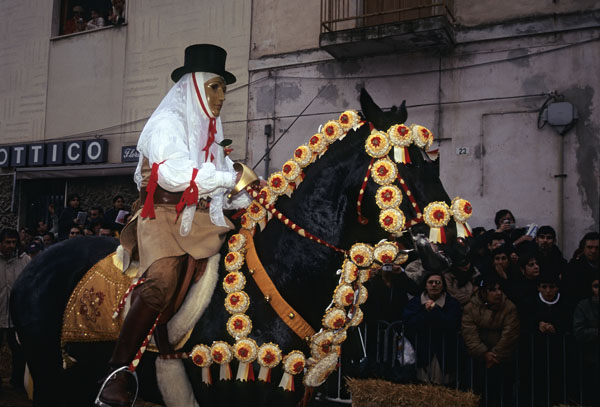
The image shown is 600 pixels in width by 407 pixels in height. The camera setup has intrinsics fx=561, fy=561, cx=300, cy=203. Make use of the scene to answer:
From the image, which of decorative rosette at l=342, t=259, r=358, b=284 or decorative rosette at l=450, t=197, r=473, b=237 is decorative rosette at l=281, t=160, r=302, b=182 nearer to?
decorative rosette at l=342, t=259, r=358, b=284

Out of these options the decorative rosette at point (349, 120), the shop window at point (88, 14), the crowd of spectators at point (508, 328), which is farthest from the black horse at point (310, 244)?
the shop window at point (88, 14)

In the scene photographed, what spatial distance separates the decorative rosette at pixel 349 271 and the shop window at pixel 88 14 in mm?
12398

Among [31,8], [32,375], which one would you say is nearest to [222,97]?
[32,375]

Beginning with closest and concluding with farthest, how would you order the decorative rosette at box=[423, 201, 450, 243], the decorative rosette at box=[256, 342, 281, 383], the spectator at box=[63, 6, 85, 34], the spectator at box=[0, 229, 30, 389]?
→ the decorative rosette at box=[423, 201, 450, 243] < the decorative rosette at box=[256, 342, 281, 383] < the spectator at box=[0, 229, 30, 389] < the spectator at box=[63, 6, 85, 34]

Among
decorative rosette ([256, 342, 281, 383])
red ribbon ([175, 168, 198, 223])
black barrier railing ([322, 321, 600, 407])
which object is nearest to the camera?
decorative rosette ([256, 342, 281, 383])

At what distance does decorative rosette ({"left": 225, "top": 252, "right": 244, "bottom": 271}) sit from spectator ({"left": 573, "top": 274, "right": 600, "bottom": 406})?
2462mm

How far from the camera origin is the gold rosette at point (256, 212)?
11.7 feet

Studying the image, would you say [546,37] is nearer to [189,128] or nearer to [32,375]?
[189,128]

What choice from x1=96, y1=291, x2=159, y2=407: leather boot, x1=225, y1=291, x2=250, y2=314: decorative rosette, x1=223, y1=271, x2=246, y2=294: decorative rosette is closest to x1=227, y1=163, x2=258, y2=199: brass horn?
x1=223, y1=271, x2=246, y2=294: decorative rosette

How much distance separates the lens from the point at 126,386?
10.8 ft

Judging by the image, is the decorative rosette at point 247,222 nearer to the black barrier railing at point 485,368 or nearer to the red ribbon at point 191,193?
the red ribbon at point 191,193

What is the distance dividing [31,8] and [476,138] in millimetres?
12415

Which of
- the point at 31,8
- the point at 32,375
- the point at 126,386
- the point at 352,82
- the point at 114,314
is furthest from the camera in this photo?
the point at 31,8

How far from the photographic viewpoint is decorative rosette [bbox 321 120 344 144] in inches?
136
